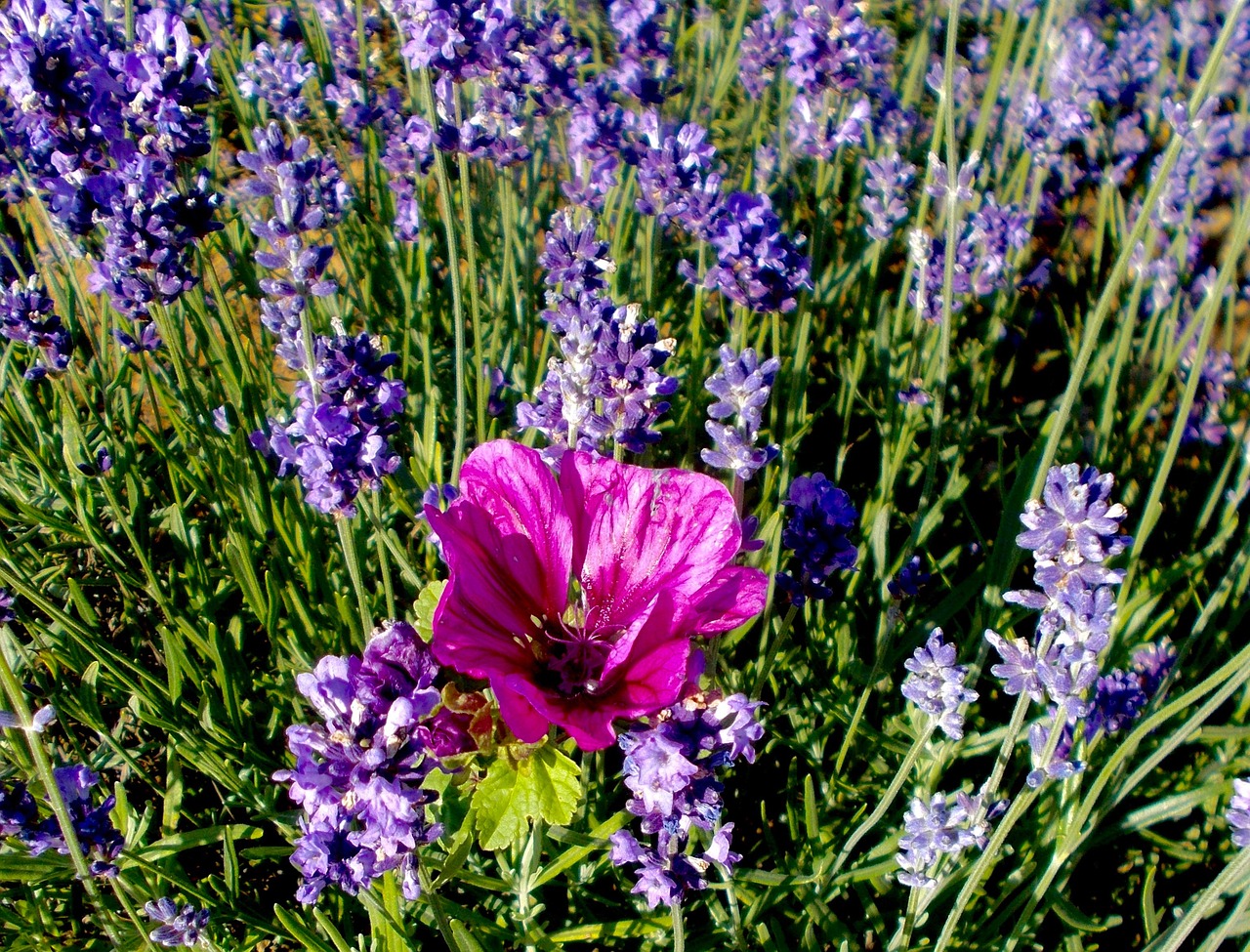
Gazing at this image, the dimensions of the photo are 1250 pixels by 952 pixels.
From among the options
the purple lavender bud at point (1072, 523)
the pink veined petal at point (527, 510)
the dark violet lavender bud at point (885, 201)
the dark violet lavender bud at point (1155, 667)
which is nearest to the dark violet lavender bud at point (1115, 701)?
the dark violet lavender bud at point (1155, 667)

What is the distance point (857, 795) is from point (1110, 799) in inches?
22.6

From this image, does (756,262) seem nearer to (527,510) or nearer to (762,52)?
(527,510)

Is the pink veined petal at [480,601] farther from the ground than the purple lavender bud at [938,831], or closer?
farther from the ground

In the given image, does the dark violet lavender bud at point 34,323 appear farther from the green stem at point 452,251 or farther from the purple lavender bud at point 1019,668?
the purple lavender bud at point 1019,668

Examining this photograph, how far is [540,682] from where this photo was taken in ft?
4.87

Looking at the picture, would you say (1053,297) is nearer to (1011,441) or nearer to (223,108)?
(1011,441)

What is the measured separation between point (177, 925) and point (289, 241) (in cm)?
130

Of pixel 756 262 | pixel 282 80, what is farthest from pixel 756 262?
pixel 282 80

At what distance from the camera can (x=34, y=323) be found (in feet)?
7.23

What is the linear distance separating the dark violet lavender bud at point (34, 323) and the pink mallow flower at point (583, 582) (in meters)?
1.37

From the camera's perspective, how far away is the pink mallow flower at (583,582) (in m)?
1.31

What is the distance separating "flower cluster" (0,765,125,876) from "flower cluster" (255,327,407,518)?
72 centimetres

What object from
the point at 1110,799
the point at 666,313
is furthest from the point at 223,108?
the point at 1110,799

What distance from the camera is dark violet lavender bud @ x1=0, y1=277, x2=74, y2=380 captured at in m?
2.18
